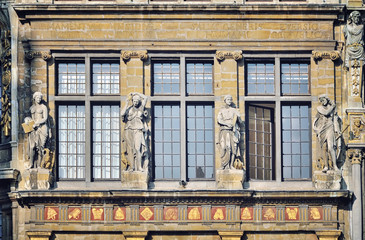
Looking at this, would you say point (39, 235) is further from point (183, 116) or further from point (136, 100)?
point (183, 116)

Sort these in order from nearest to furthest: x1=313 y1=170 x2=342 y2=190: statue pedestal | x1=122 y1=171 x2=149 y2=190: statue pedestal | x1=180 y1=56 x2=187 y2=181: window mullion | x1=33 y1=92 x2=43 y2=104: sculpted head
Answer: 1. x1=122 y1=171 x2=149 y2=190: statue pedestal
2. x1=313 y1=170 x2=342 y2=190: statue pedestal
3. x1=33 y1=92 x2=43 y2=104: sculpted head
4. x1=180 y1=56 x2=187 y2=181: window mullion

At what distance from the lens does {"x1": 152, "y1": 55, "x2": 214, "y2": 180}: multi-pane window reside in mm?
46656

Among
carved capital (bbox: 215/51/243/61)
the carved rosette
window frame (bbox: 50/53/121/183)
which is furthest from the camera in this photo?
the carved rosette

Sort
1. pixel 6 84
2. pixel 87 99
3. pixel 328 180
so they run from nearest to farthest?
pixel 328 180, pixel 87 99, pixel 6 84

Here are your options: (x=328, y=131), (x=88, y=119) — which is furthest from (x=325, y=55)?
(x=88, y=119)

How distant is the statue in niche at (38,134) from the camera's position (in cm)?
4603

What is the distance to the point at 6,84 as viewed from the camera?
47.2 m

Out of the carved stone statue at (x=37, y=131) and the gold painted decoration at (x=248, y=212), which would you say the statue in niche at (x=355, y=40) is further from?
the carved stone statue at (x=37, y=131)

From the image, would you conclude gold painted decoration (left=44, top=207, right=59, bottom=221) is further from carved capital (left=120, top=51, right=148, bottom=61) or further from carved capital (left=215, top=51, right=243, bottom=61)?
carved capital (left=215, top=51, right=243, bottom=61)

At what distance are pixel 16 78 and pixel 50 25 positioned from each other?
1989mm

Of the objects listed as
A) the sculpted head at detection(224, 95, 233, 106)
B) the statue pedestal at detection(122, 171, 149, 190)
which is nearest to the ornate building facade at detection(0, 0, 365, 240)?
the statue pedestal at detection(122, 171, 149, 190)

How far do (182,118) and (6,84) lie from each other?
5.72 m

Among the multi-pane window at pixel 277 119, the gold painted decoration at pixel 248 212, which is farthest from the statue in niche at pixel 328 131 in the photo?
the gold painted decoration at pixel 248 212

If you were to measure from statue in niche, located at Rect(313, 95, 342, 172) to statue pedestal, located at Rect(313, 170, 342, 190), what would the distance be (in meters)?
0.14
